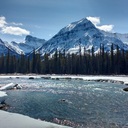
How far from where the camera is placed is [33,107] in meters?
26.1

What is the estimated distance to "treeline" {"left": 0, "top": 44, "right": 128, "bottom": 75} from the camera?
402ft

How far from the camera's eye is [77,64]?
13988cm

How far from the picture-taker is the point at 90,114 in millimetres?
22391

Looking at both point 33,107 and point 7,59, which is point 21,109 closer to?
point 33,107

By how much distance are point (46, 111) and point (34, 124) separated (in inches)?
328

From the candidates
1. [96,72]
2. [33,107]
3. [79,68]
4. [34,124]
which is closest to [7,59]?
[79,68]

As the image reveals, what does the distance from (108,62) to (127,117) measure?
349 feet

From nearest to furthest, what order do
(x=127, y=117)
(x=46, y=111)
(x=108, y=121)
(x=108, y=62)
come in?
(x=108, y=121) → (x=127, y=117) → (x=46, y=111) → (x=108, y=62)

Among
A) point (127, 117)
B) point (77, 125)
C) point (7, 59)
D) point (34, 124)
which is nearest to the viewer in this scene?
point (34, 124)

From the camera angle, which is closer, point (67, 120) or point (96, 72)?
point (67, 120)

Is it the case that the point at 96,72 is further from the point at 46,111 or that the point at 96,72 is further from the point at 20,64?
the point at 46,111

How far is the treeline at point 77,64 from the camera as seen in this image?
122400 millimetres

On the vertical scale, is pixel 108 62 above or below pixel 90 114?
above

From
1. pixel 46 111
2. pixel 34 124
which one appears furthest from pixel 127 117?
pixel 34 124
